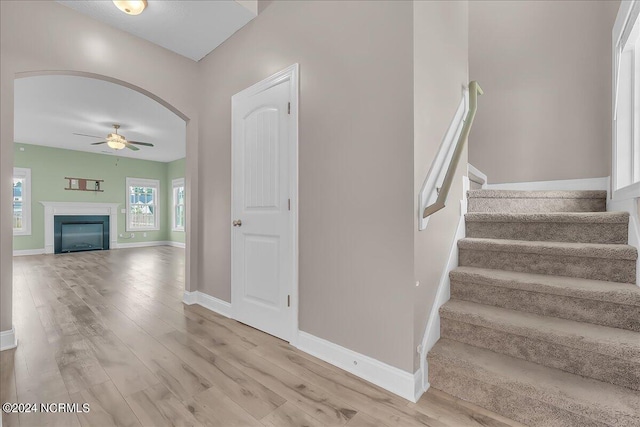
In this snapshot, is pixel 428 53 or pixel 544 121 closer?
pixel 428 53

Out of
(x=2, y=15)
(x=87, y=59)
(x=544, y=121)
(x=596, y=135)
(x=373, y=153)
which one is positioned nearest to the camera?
(x=373, y=153)

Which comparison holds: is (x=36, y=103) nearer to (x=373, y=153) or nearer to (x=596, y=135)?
(x=373, y=153)

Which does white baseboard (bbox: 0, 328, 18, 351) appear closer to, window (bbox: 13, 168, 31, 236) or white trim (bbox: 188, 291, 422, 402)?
white trim (bbox: 188, 291, 422, 402)

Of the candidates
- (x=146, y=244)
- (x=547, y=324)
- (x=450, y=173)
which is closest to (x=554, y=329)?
(x=547, y=324)

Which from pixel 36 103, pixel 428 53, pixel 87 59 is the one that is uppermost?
pixel 36 103

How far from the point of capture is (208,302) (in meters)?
3.03

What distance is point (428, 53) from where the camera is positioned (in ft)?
5.63

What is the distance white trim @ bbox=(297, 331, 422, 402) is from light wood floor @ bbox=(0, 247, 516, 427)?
0.15 ft

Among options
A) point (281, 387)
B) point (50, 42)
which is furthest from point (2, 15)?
point (281, 387)

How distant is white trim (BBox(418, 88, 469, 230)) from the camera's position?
160 cm

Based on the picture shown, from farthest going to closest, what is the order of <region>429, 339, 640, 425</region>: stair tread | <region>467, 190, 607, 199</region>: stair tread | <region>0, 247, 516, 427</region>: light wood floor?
<region>467, 190, 607, 199</region>: stair tread → <region>0, 247, 516, 427</region>: light wood floor → <region>429, 339, 640, 425</region>: stair tread

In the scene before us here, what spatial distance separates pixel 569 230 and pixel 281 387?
2.10m

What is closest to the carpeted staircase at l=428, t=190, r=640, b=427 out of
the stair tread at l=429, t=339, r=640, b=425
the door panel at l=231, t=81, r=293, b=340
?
the stair tread at l=429, t=339, r=640, b=425

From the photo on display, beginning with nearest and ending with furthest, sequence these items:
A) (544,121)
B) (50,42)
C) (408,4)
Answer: (408,4) < (50,42) < (544,121)
